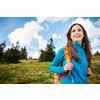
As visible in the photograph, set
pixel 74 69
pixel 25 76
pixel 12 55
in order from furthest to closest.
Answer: pixel 12 55, pixel 25 76, pixel 74 69

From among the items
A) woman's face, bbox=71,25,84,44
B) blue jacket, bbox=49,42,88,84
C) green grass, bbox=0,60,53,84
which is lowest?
green grass, bbox=0,60,53,84

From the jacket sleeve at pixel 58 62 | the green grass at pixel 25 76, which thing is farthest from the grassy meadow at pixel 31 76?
the jacket sleeve at pixel 58 62

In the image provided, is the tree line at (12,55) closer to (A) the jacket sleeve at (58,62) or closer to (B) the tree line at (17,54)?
(B) the tree line at (17,54)

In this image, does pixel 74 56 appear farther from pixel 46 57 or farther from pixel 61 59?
pixel 46 57

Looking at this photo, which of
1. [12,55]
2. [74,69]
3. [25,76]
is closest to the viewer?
[74,69]

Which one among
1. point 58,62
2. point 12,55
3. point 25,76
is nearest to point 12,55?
point 12,55

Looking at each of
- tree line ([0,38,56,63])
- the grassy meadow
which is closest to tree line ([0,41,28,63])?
tree line ([0,38,56,63])

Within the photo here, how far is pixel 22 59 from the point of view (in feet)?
12.7

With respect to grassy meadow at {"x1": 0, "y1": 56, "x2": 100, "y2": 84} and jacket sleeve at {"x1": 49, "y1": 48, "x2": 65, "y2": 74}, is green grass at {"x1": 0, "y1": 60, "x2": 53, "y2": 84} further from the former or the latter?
jacket sleeve at {"x1": 49, "y1": 48, "x2": 65, "y2": 74}

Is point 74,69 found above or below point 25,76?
above

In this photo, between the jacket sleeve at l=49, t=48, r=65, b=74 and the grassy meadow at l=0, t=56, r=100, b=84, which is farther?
the grassy meadow at l=0, t=56, r=100, b=84

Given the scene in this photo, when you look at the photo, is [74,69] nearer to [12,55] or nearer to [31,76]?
[31,76]

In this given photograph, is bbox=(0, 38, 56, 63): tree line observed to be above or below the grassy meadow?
above
